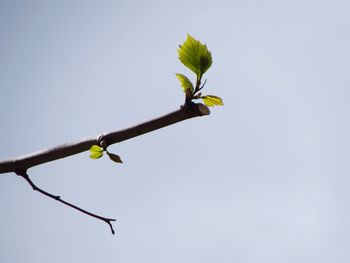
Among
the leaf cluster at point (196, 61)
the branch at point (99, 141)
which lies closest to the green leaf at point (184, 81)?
the leaf cluster at point (196, 61)

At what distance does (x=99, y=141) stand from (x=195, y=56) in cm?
47

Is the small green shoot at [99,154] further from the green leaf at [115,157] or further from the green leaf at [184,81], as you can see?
the green leaf at [184,81]

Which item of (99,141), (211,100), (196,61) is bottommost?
(99,141)

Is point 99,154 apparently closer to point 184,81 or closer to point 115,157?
point 115,157

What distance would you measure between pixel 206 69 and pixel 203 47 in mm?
80

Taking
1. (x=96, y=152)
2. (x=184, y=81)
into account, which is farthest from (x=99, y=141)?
(x=184, y=81)

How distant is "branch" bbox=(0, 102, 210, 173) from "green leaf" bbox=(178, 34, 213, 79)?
8.9 inches

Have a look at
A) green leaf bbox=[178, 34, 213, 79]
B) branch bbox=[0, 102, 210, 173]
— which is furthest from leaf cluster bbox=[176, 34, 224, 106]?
branch bbox=[0, 102, 210, 173]

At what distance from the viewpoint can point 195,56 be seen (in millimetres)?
1364

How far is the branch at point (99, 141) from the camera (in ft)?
3.67

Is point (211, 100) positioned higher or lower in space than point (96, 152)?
higher

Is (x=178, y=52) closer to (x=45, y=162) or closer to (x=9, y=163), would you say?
(x=45, y=162)

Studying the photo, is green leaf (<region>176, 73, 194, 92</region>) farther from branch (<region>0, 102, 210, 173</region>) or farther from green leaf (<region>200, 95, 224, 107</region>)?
branch (<region>0, 102, 210, 173</region>)

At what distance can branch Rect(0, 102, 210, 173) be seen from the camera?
1120 mm
